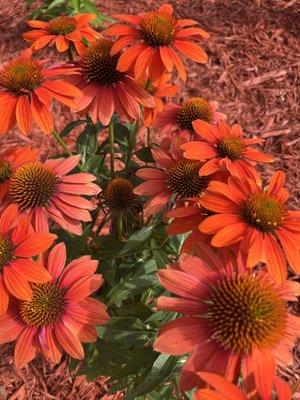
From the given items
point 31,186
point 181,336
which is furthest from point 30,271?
point 181,336

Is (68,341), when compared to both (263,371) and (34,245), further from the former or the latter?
(263,371)

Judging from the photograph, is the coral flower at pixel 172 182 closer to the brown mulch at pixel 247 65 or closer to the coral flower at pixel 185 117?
the coral flower at pixel 185 117

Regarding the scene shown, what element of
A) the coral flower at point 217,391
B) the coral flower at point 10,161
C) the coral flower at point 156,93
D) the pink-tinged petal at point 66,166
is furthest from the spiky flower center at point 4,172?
the coral flower at point 217,391

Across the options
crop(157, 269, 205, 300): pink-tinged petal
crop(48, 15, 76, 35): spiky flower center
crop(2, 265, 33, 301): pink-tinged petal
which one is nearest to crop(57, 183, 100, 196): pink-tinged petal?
crop(2, 265, 33, 301): pink-tinged petal

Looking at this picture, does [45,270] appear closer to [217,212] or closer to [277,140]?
[217,212]

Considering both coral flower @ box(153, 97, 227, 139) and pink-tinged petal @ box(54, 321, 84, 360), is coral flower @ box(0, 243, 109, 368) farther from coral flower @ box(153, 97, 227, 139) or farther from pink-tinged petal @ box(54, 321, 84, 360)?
coral flower @ box(153, 97, 227, 139)

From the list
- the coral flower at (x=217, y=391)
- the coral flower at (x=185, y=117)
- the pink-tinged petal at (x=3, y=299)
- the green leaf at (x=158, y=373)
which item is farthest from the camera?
the coral flower at (x=185, y=117)
